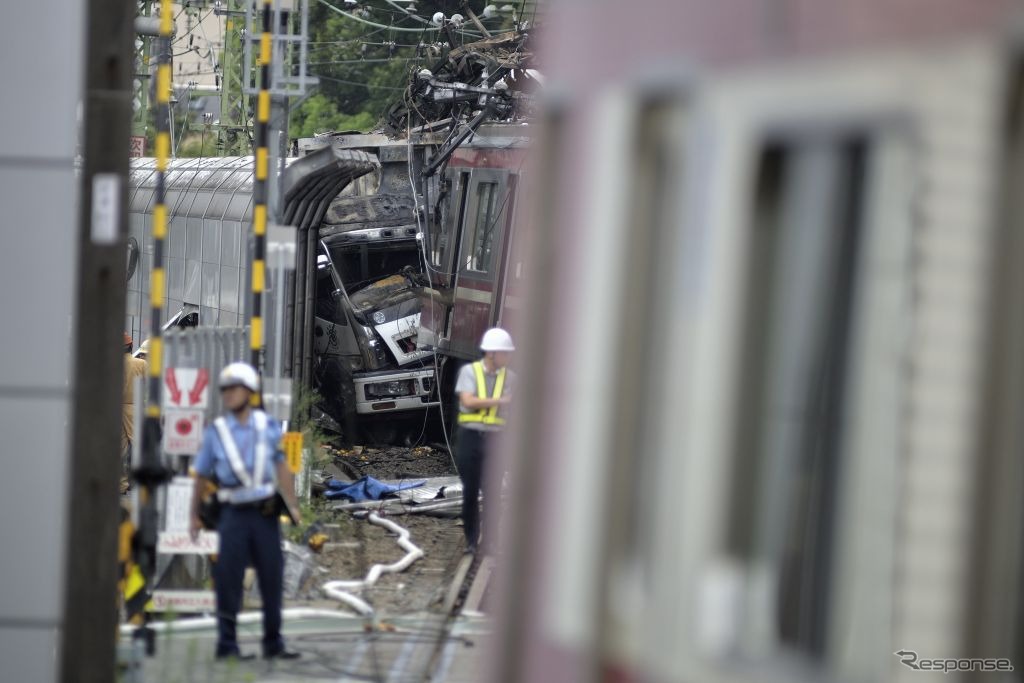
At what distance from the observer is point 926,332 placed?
7.07ft

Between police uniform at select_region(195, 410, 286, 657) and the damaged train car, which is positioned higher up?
the damaged train car

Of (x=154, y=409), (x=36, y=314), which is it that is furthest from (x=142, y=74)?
(x=36, y=314)

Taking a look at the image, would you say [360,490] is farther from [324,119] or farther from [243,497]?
[324,119]

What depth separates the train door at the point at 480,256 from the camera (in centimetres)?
1662

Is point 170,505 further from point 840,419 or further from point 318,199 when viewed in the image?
point 840,419

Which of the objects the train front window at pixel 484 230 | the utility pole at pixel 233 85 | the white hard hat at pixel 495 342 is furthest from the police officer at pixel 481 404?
the utility pole at pixel 233 85

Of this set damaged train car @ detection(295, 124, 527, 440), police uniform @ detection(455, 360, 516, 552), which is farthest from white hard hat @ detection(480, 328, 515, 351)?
damaged train car @ detection(295, 124, 527, 440)

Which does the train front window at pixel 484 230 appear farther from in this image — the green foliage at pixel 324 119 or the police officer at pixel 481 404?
the green foliage at pixel 324 119

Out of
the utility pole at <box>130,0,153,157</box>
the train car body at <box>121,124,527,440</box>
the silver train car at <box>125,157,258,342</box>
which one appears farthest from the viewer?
the utility pole at <box>130,0,153,157</box>

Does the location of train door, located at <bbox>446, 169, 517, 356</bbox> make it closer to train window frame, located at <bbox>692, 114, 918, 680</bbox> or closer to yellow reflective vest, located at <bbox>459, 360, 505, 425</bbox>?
yellow reflective vest, located at <bbox>459, 360, 505, 425</bbox>

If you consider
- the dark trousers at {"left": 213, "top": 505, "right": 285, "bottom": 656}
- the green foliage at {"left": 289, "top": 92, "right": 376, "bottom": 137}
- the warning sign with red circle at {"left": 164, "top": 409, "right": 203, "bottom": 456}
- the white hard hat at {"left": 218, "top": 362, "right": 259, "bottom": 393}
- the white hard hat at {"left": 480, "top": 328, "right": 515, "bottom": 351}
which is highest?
the green foliage at {"left": 289, "top": 92, "right": 376, "bottom": 137}

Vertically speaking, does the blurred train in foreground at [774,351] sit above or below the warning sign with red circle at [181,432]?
above

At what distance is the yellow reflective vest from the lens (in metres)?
11.2

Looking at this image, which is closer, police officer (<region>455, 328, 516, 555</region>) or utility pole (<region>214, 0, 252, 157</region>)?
police officer (<region>455, 328, 516, 555</region>)
